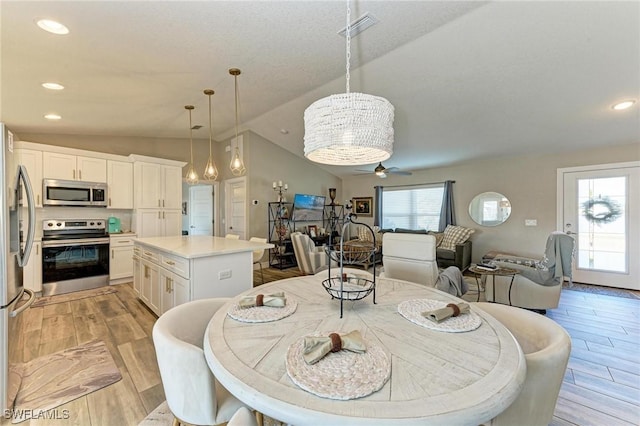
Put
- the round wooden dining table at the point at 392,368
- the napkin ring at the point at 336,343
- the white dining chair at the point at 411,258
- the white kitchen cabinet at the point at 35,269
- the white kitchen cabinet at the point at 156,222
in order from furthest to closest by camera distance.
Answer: the white kitchen cabinet at the point at 156,222, the white kitchen cabinet at the point at 35,269, the white dining chair at the point at 411,258, the napkin ring at the point at 336,343, the round wooden dining table at the point at 392,368

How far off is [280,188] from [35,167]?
4078 mm

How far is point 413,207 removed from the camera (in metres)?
7.05

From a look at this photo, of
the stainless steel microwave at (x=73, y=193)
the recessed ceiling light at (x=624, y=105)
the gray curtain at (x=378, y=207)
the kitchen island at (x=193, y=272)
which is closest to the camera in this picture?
the kitchen island at (x=193, y=272)

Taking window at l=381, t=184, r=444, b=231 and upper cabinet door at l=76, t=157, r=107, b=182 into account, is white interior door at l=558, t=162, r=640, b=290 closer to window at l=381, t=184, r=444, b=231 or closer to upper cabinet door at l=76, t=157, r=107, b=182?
window at l=381, t=184, r=444, b=231

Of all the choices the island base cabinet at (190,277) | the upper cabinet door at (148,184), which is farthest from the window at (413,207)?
the upper cabinet door at (148,184)

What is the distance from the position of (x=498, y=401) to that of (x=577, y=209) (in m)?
5.63

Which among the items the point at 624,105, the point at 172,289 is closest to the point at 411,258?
the point at 172,289

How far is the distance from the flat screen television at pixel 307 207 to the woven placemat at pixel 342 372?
568cm

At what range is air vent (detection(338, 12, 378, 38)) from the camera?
2.34 metres

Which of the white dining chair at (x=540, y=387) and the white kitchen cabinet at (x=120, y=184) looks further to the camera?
the white kitchen cabinet at (x=120, y=184)

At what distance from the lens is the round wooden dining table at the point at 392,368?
72 cm

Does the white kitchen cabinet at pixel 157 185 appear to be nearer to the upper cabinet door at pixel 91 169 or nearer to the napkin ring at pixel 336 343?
the upper cabinet door at pixel 91 169

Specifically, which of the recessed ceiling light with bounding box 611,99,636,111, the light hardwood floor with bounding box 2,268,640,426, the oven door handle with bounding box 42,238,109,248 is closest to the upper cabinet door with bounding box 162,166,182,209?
the oven door handle with bounding box 42,238,109,248

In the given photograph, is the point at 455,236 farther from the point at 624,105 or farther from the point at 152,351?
the point at 152,351
